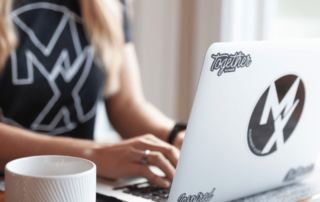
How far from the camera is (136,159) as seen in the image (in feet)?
2.95

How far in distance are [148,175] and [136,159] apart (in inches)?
1.6

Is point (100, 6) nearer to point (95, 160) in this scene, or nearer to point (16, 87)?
point (16, 87)

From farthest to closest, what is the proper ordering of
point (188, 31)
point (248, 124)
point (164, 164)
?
1. point (188, 31)
2. point (164, 164)
3. point (248, 124)

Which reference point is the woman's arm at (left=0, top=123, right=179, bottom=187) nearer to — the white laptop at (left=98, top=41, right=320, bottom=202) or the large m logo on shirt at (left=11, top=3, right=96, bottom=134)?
the white laptop at (left=98, top=41, right=320, bottom=202)

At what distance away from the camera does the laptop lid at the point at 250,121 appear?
684 millimetres

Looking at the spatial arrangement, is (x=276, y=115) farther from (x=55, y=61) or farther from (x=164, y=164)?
(x=55, y=61)

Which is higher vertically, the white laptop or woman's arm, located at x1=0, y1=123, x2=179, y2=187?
the white laptop

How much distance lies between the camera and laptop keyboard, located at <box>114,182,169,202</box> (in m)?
0.81

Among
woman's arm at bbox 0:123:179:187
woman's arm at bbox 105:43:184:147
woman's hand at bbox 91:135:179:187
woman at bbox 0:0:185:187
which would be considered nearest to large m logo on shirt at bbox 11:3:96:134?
woman at bbox 0:0:185:187

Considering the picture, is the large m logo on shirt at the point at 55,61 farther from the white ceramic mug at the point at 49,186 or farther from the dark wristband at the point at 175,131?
the white ceramic mug at the point at 49,186

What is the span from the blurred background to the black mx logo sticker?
2.99 feet

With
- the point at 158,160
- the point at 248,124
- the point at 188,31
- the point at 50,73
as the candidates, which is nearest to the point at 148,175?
the point at 158,160

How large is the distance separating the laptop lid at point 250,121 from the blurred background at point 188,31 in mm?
887

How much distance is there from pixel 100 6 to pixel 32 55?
200mm
